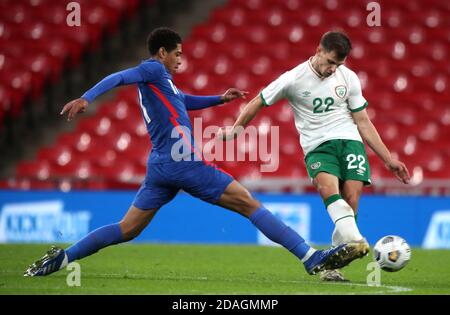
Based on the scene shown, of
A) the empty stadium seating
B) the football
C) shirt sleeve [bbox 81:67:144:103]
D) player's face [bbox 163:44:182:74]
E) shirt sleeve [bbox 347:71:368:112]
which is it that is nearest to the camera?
shirt sleeve [bbox 81:67:144:103]

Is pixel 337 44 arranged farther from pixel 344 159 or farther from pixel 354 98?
pixel 344 159

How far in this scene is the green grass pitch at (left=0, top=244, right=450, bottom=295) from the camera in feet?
23.9

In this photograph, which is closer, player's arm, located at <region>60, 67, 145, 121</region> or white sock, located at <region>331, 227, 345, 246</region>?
player's arm, located at <region>60, 67, 145, 121</region>

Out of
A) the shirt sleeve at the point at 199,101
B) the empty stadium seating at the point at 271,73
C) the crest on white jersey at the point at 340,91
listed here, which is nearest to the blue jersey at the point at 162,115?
the shirt sleeve at the point at 199,101

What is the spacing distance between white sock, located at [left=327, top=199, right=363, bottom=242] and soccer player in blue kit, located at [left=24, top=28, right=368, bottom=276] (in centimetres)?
29

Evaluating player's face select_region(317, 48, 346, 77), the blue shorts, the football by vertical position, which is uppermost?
player's face select_region(317, 48, 346, 77)

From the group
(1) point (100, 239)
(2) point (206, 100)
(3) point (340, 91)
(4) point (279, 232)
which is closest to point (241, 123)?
(2) point (206, 100)

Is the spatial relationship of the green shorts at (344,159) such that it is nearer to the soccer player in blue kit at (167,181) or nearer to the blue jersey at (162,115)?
the soccer player in blue kit at (167,181)

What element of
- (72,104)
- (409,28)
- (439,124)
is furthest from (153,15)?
(72,104)

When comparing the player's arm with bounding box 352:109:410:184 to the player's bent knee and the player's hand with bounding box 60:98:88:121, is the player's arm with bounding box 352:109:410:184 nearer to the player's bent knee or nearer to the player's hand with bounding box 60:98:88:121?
the player's bent knee

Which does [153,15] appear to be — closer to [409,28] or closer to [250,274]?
[409,28]

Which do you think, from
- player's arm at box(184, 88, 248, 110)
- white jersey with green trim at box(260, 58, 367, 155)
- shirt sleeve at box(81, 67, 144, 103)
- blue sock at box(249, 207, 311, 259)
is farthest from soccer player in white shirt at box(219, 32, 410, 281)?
shirt sleeve at box(81, 67, 144, 103)

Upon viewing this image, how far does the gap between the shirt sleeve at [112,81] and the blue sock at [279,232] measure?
1.55m
